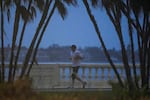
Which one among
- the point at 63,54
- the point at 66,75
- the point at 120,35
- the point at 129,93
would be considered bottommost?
the point at 66,75

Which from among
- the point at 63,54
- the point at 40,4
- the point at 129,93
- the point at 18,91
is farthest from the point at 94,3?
the point at 63,54

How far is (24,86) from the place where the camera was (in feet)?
31.5

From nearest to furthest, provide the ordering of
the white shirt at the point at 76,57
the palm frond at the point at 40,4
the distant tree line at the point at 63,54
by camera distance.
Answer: the palm frond at the point at 40,4 → the white shirt at the point at 76,57 → the distant tree line at the point at 63,54

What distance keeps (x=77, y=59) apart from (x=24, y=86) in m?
9.84

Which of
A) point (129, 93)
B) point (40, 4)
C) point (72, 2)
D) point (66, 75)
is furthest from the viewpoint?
point (66, 75)

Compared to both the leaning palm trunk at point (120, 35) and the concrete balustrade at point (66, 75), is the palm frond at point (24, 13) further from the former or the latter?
the concrete balustrade at point (66, 75)

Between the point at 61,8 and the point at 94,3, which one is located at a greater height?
the point at 94,3

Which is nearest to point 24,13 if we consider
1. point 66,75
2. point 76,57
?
point 76,57

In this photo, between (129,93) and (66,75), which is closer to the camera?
(129,93)

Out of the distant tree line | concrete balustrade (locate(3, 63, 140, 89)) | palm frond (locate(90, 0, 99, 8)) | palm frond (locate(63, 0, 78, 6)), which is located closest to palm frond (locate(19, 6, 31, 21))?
palm frond (locate(63, 0, 78, 6))

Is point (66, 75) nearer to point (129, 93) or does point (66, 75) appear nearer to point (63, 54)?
point (63, 54)

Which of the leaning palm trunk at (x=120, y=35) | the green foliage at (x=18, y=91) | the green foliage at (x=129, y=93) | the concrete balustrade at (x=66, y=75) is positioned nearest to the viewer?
the green foliage at (x=18, y=91)

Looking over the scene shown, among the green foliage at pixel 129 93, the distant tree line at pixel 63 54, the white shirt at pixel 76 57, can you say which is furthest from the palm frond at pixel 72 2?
the distant tree line at pixel 63 54

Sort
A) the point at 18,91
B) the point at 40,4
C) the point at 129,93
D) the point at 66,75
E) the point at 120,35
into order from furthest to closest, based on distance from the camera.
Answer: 1. the point at 66,75
2. the point at 40,4
3. the point at 120,35
4. the point at 129,93
5. the point at 18,91
